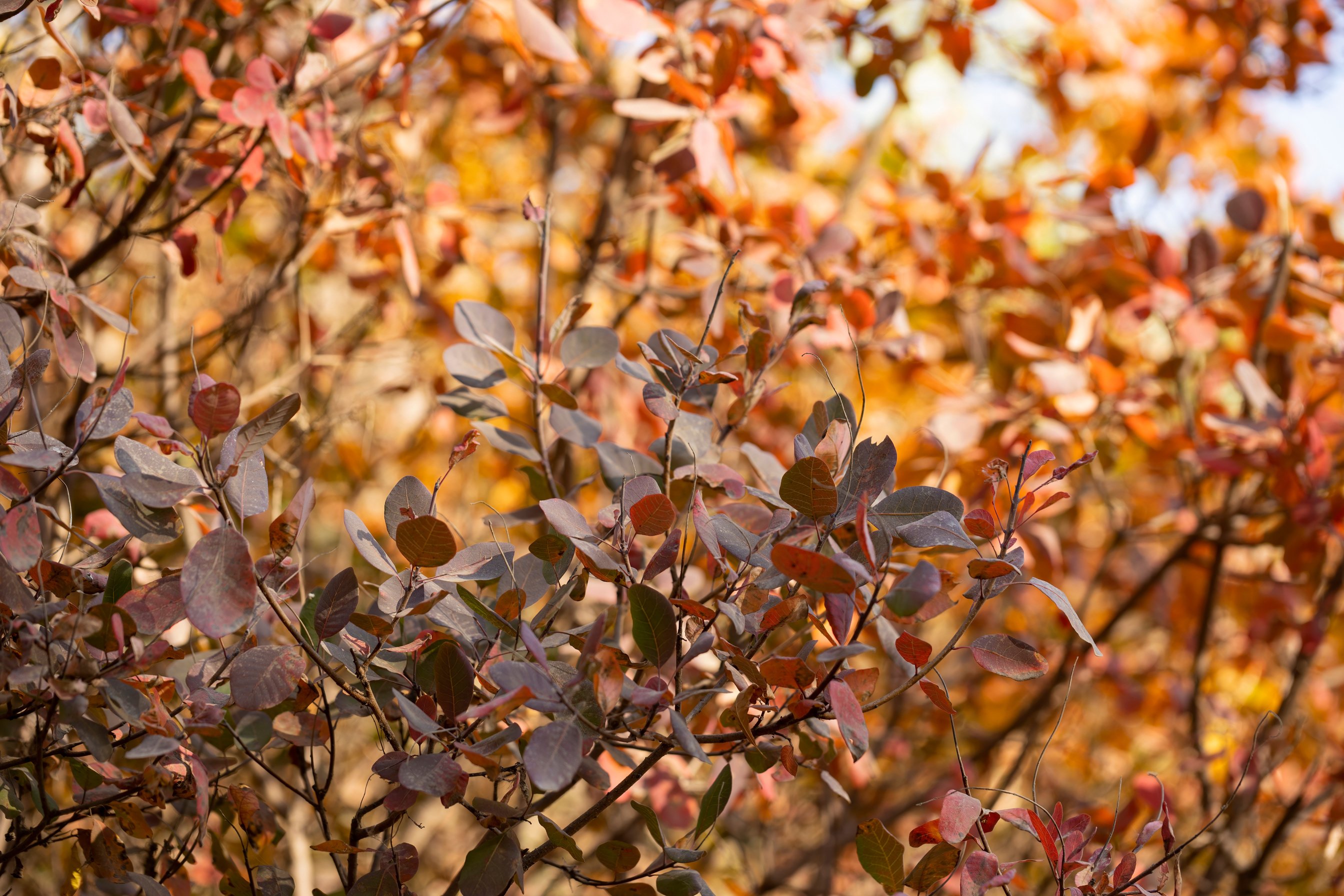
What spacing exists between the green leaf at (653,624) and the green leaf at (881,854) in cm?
25

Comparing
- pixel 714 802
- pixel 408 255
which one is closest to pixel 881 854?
pixel 714 802

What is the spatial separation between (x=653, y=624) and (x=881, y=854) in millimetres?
300

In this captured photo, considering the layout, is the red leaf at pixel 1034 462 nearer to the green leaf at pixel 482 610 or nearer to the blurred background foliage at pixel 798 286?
the blurred background foliage at pixel 798 286

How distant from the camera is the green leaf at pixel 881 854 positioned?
2.69 feet

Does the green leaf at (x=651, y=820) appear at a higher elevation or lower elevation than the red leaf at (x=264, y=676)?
lower

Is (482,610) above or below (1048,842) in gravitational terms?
above

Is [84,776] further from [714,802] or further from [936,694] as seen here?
[936,694]

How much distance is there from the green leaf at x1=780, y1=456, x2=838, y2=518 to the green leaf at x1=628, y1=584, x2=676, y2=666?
13cm

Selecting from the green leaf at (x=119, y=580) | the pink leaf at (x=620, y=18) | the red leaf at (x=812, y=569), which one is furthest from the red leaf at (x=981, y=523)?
the pink leaf at (x=620, y=18)

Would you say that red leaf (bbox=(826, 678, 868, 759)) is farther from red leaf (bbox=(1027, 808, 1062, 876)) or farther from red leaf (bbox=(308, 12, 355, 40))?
red leaf (bbox=(308, 12, 355, 40))

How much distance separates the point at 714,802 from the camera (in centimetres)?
86

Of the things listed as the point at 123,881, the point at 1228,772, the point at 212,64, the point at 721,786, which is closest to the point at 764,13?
the point at 212,64

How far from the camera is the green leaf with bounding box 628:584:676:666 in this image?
752 millimetres

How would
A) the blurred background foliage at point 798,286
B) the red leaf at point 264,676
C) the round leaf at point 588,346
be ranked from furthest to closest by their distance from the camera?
the blurred background foliage at point 798,286 < the round leaf at point 588,346 < the red leaf at point 264,676
